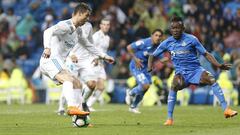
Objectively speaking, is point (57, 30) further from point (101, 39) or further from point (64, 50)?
point (101, 39)

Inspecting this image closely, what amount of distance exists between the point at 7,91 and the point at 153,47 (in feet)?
37.4

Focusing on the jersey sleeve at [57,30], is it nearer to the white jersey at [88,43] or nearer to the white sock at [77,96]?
the white jersey at [88,43]

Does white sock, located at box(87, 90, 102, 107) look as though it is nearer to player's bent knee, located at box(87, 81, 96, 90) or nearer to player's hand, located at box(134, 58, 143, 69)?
player's hand, located at box(134, 58, 143, 69)

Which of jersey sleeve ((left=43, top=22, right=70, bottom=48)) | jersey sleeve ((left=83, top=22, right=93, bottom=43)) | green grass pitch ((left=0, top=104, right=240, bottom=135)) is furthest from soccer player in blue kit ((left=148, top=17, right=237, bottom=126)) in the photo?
jersey sleeve ((left=43, top=22, right=70, bottom=48))

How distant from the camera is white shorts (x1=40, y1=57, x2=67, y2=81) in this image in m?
15.1

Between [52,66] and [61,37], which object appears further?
[61,37]

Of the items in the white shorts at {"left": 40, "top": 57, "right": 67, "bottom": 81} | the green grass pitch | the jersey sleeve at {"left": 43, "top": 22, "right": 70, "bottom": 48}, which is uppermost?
the jersey sleeve at {"left": 43, "top": 22, "right": 70, "bottom": 48}

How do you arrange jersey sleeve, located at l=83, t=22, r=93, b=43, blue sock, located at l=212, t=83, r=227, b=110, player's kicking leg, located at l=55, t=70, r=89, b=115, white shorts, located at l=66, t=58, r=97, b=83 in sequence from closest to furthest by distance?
1. player's kicking leg, located at l=55, t=70, r=89, b=115
2. blue sock, located at l=212, t=83, r=227, b=110
3. jersey sleeve, located at l=83, t=22, r=93, b=43
4. white shorts, located at l=66, t=58, r=97, b=83

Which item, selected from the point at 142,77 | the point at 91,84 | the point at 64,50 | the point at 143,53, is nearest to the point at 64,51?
the point at 64,50

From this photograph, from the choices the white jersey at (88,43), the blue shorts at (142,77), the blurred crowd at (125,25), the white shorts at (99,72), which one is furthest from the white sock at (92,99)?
the blurred crowd at (125,25)

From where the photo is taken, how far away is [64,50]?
1557cm

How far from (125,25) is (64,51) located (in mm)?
18065

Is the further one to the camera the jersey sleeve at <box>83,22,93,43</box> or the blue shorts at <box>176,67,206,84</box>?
the jersey sleeve at <box>83,22,93,43</box>

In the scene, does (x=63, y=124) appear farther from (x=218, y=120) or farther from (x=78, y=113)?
(x=218, y=120)
